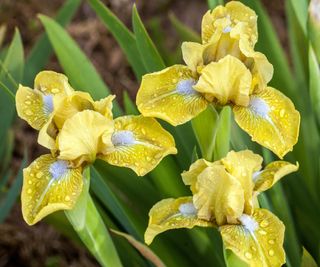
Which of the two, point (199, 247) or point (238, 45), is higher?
point (238, 45)

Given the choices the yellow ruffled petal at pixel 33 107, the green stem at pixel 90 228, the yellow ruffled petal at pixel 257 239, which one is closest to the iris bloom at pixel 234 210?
the yellow ruffled petal at pixel 257 239

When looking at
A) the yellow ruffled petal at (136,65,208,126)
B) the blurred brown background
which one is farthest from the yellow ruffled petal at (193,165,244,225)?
the blurred brown background

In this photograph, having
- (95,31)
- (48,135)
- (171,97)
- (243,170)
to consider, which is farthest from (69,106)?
(95,31)

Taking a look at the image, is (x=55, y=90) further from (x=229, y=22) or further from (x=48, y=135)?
(x=229, y=22)

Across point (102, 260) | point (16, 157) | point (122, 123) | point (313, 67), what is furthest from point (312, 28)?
point (16, 157)

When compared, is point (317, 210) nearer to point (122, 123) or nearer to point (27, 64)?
point (122, 123)

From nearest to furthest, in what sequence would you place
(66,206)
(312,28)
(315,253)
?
(66,206), (312,28), (315,253)

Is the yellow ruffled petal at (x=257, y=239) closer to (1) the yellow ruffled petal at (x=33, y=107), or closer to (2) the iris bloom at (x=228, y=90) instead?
(2) the iris bloom at (x=228, y=90)
